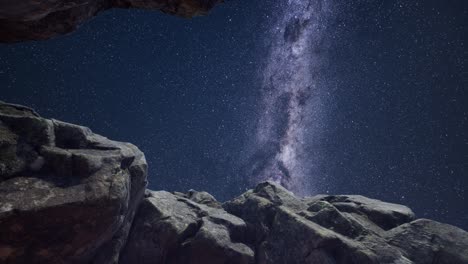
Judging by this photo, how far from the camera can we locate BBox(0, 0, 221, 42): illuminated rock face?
827 cm

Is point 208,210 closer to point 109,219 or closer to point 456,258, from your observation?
point 109,219

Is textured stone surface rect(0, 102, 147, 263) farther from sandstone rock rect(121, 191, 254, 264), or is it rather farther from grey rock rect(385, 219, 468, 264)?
grey rock rect(385, 219, 468, 264)

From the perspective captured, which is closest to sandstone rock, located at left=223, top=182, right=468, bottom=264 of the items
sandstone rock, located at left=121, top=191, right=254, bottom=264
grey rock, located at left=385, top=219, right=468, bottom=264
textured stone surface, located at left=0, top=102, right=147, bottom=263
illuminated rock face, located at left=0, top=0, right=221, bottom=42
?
grey rock, located at left=385, top=219, right=468, bottom=264

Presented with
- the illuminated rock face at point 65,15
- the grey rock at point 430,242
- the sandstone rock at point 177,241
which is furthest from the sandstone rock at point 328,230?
the illuminated rock face at point 65,15

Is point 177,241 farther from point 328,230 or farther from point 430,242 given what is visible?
point 430,242

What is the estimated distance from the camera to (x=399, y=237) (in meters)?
14.2

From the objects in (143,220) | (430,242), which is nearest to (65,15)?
(143,220)

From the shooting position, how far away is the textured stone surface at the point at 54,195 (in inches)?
359

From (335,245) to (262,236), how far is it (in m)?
4.07

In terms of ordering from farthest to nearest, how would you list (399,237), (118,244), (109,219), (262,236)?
(262,236) → (399,237) → (118,244) → (109,219)

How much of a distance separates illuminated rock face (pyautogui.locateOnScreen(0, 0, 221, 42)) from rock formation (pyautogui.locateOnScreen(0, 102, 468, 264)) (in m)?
3.30

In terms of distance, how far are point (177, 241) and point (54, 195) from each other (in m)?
6.42

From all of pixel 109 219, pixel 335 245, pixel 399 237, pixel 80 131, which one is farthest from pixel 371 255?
→ pixel 80 131

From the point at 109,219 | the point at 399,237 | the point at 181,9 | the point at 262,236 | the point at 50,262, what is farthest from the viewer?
the point at 262,236
